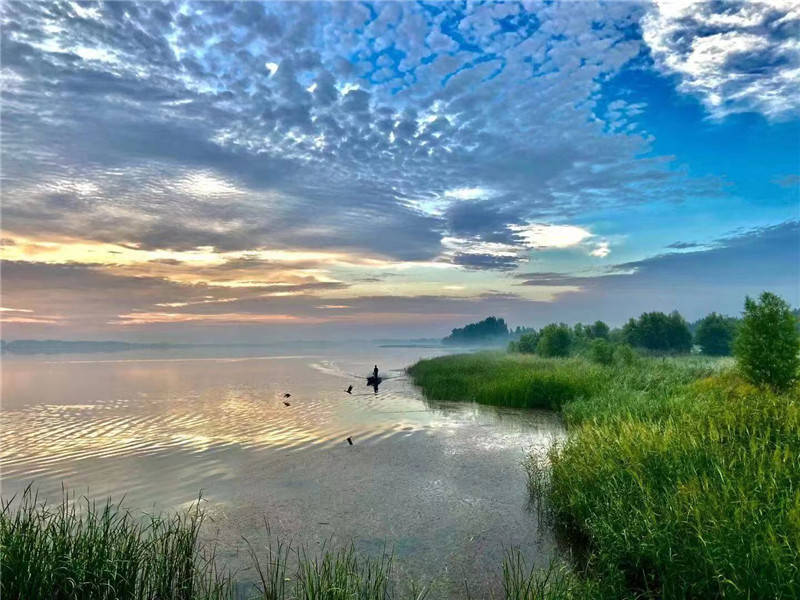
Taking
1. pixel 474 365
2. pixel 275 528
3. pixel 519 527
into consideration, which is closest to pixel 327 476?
pixel 275 528

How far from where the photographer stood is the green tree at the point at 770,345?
66.3 ft

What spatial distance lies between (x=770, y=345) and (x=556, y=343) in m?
42.5

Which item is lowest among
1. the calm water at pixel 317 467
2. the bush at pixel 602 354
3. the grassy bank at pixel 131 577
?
the calm water at pixel 317 467

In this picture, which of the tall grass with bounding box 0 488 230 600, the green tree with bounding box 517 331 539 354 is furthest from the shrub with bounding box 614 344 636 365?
the green tree with bounding box 517 331 539 354

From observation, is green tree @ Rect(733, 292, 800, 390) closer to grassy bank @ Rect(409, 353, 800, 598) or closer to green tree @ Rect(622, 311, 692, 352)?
grassy bank @ Rect(409, 353, 800, 598)

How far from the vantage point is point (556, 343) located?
62469 mm

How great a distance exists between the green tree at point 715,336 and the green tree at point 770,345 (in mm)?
65548

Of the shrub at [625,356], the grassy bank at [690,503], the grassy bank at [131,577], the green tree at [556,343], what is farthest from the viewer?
the green tree at [556,343]

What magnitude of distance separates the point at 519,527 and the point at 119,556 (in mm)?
7396

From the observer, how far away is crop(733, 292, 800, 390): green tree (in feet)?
66.3

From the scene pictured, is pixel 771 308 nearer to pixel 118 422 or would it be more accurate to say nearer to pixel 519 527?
pixel 519 527

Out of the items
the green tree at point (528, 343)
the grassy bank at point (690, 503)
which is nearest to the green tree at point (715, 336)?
the green tree at point (528, 343)

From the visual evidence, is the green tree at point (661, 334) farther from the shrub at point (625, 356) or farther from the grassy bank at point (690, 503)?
the grassy bank at point (690, 503)

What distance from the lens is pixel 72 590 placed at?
6.00 m
